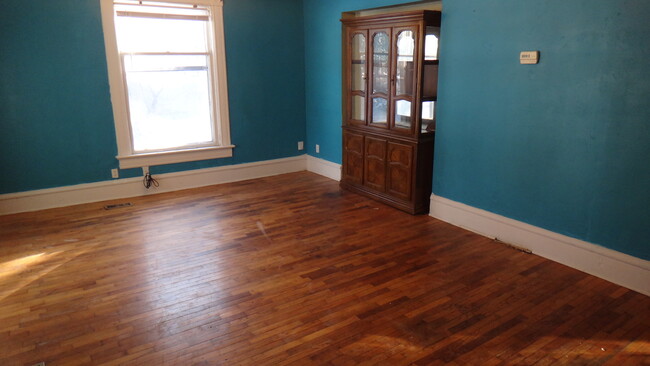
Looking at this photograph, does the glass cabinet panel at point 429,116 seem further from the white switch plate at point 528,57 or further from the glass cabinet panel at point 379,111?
the white switch plate at point 528,57

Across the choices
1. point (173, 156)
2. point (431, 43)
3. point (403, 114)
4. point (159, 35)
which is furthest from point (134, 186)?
point (431, 43)

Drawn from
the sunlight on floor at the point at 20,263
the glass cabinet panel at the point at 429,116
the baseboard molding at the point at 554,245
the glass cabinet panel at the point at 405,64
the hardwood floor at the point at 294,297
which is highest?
the glass cabinet panel at the point at 405,64

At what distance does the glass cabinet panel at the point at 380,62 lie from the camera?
15.1 feet

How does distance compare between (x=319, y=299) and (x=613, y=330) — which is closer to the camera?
(x=613, y=330)

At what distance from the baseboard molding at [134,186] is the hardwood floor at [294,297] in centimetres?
26

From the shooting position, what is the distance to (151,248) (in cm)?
379

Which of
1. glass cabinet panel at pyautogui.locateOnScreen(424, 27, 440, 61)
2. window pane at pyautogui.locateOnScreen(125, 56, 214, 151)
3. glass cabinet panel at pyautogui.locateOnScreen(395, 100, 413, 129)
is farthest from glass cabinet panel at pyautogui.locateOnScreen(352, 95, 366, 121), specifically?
window pane at pyautogui.locateOnScreen(125, 56, 214, 151)

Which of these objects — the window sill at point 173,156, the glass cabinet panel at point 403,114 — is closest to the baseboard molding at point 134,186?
the window sill at point 173,156

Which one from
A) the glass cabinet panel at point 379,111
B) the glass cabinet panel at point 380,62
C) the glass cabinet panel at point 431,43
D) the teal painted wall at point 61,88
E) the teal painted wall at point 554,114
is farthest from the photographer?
the glass cabinet panel at point 379,111

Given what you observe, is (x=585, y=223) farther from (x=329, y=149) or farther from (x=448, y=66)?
(x=329, y=149)

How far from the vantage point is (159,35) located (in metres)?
5.12

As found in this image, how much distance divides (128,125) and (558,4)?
4.35 m

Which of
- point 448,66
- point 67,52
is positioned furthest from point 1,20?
point 448,66

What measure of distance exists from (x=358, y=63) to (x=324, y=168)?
159cm
